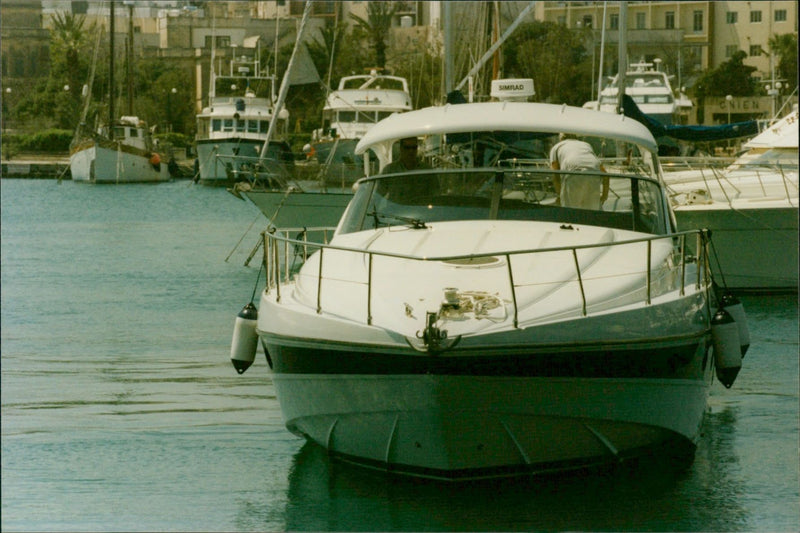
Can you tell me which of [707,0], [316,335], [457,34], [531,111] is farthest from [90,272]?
[707,0]

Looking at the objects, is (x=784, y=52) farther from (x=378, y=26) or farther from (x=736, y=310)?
(x=736, y=310)

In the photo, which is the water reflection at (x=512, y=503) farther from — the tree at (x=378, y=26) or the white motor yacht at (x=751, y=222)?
the tree at (x=378, y=26)

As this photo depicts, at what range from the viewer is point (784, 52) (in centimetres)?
6944

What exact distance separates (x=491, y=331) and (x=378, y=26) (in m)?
64.3

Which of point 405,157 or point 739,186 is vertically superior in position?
point 405,157

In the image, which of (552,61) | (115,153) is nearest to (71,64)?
(115,153)

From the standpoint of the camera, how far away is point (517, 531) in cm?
798

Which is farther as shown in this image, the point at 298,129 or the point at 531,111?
the point at 298,129

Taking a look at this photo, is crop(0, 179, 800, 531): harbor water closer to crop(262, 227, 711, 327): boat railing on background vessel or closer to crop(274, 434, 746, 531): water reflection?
crop(274, 434, 746, 531): water reflection

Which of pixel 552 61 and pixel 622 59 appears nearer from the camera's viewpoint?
pixel 622 59

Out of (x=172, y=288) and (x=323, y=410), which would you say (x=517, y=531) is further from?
(x=172, y=288)

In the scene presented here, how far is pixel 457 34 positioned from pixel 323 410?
2610 centimetres

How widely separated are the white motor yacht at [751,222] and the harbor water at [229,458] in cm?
46

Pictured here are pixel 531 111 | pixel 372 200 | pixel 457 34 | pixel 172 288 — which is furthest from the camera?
pixel 457 34
